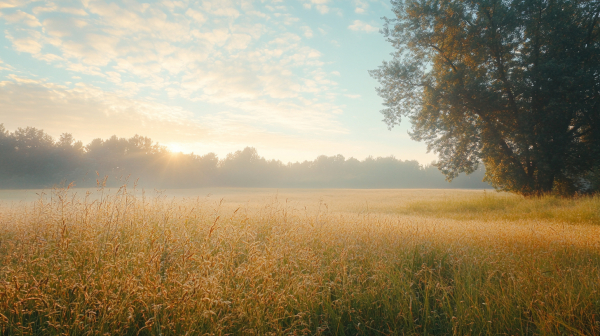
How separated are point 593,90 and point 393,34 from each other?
10821 mm

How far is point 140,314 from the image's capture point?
2764mm

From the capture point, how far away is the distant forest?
147ft

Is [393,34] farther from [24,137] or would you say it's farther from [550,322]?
[24,137]

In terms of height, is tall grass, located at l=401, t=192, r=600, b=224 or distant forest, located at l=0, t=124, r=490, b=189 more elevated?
distant forest, located at l=0, t=124, r=490, b=189

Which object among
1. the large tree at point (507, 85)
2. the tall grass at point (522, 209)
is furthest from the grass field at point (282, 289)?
the large tree at point (507, 85)

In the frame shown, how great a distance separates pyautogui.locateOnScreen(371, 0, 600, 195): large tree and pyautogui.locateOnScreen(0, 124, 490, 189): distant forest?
791 inches

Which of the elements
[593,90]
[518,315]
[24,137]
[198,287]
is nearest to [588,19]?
[593,90]

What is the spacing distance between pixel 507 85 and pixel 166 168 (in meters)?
64.1

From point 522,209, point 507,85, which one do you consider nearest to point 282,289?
point 522,209

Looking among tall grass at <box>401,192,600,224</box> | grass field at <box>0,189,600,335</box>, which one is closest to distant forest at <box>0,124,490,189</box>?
grass field at <box>0,189,600,335</box>

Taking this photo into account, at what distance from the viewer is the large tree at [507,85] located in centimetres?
1339

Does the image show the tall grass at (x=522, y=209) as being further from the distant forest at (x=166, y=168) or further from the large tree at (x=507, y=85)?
the distant forest at (x=166, y=168)

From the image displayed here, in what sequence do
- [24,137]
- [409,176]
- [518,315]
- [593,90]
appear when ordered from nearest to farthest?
[518,315] → [593,90] → [24,137] → [409,176]

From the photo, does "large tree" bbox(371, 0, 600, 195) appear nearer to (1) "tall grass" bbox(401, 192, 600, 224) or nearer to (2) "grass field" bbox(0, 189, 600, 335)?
A: (1) "tall grass" bbox(401, 192, 600, 224)
